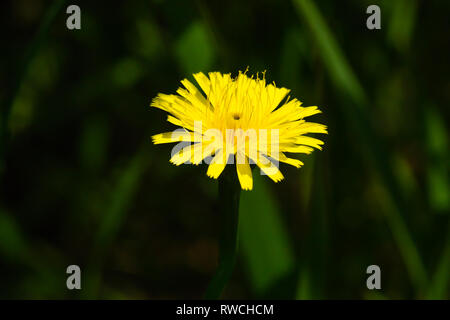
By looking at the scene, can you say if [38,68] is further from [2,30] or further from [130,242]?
[130,242]

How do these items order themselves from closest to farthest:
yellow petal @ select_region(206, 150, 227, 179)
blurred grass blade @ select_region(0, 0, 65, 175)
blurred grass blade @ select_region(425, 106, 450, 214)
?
yellow petal @ select_region(206, 150, 227, 179), blurred grass blade @ select_region(0, 0, 65, 175), blurred grass blade @ select_region(425, 106, 450, 214)

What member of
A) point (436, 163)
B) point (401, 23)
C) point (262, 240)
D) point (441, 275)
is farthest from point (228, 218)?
point (401, 23)

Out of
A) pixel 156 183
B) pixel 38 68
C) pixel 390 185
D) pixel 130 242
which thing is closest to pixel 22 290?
pixel 130 242

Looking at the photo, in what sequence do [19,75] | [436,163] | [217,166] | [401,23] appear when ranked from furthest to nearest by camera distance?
[401,23]
[436,163]
[19,75]
[217,166]

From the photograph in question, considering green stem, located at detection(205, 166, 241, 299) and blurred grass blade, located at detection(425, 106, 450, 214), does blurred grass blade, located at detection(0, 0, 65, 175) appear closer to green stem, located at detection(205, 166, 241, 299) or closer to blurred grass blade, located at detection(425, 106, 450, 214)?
green stem, located at detection(205, 166, 241, 299)

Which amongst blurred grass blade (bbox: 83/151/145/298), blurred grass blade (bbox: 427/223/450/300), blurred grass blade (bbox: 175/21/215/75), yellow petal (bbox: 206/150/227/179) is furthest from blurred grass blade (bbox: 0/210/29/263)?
blurred grass blade (bbox: 427/223/450/300)


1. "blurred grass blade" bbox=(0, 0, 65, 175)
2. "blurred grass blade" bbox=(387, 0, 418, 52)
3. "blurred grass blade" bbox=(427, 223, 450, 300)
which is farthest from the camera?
"blurred grass blade" bbox=(387, 0, 418, 52)

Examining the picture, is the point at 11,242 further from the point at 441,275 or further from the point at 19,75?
the point at 441,275
